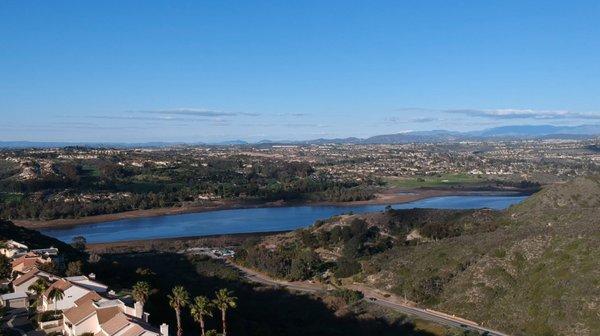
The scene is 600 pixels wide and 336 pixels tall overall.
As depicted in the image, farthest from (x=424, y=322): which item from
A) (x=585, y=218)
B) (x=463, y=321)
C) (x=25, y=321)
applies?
(x=25, y=321)

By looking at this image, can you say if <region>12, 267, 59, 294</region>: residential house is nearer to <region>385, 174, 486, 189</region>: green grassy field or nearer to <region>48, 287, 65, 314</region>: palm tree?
<region>48, 287, 65, 314</region>: palm tree

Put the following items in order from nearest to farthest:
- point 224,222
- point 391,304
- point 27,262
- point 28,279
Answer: point 28,279, point 27,262, point 391,304, point 224,222

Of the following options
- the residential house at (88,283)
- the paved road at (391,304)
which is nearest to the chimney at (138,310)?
the residential house at (88,283)

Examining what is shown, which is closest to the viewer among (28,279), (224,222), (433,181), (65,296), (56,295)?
(56,295)

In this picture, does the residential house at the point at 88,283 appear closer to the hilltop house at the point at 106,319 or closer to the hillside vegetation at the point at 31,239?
Answer: the hilltop house at the point at 106,319

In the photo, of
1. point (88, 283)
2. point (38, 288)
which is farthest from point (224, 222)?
point (38, 288)

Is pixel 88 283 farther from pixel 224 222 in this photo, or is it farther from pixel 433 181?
pixel 433 181
